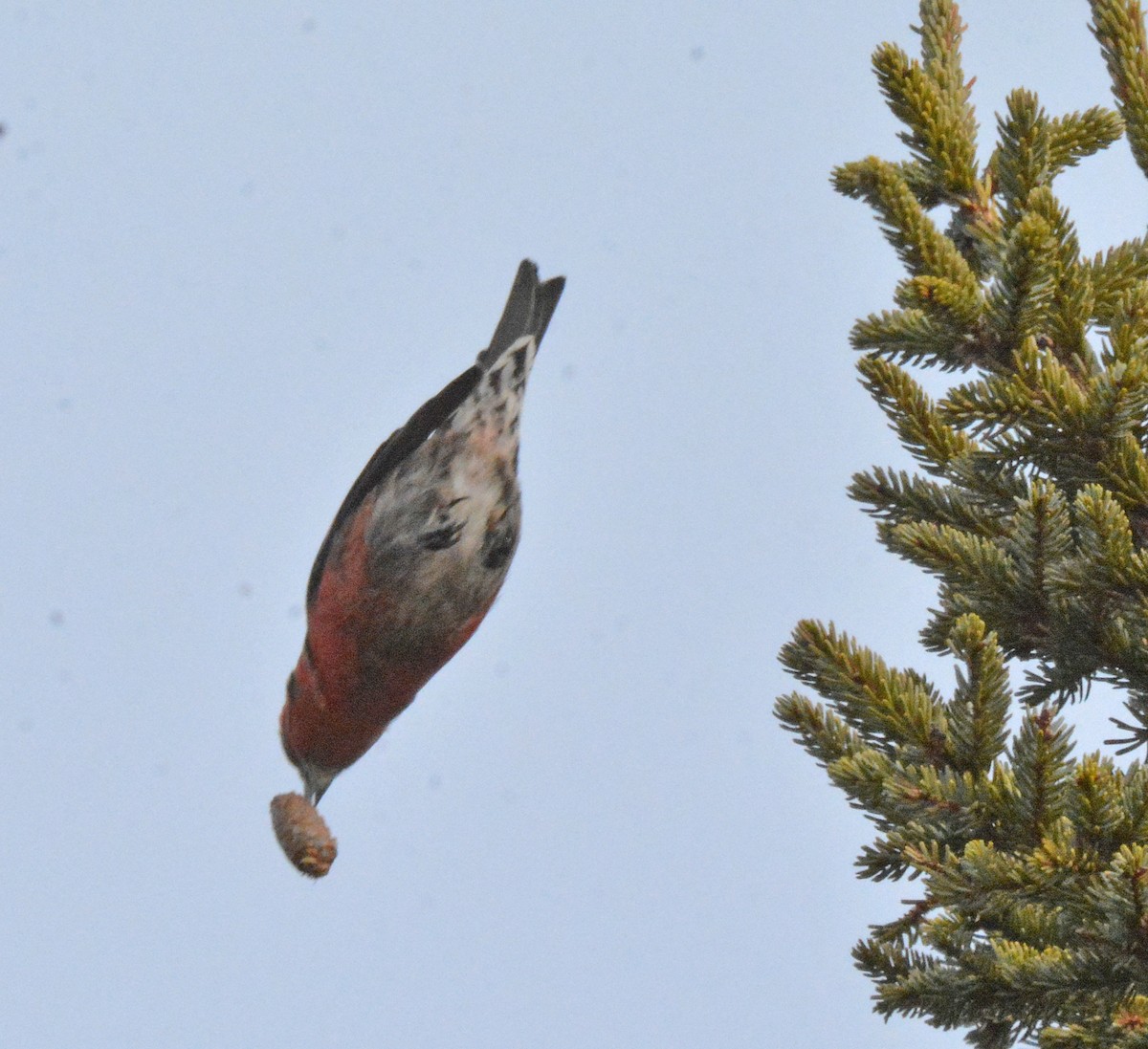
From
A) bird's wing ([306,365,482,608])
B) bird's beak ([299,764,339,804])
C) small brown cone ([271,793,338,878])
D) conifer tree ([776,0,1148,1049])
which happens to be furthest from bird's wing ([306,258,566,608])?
conifer tree ([776,0,1148,1049])

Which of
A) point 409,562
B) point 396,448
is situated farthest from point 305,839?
point 396,448

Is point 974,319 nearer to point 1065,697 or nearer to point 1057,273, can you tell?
point 1057,273

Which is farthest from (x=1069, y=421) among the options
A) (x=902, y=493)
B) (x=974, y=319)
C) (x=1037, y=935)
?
(x=1037, y=935)

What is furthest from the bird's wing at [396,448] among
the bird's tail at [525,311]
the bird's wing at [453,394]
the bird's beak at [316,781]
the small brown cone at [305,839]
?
the small brown cone at [305,839]

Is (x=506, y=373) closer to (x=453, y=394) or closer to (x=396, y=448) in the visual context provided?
(x=453, y=394)

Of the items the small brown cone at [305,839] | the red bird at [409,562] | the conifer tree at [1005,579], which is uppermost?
the red bird at [409,562]

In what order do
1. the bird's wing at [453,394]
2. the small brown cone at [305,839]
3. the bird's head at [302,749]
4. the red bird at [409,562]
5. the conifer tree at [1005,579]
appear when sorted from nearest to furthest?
the conifer tree at [1005,579]
the small brown cone at [305,839]
the red bird at [409,562]
the bird's head at [302,749]
the bird's wing at [453,394]

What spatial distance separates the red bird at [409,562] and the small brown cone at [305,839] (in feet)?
2.27

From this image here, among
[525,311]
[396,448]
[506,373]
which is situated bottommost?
[396,448]

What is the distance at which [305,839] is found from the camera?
13.2 feet

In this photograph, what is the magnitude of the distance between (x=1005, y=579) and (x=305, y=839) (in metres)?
2.62

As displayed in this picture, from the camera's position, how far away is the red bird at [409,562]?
4766 mm

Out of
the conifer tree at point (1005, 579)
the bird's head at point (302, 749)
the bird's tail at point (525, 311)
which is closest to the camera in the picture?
the conifer tree at point (1005, 579)

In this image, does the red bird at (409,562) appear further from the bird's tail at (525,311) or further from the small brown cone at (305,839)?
the small brown cone at (305,839)
